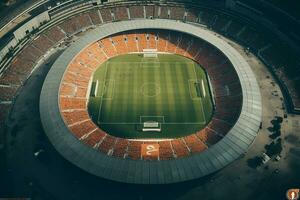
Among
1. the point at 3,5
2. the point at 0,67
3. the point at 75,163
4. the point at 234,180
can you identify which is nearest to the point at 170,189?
the point at 234,180

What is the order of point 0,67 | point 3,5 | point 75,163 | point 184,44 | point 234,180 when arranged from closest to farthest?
point 75,163 < point 234,180 < point 0,67 < point 184,44 < point 3,5

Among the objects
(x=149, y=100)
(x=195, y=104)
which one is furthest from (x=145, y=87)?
(x=195, y=104)

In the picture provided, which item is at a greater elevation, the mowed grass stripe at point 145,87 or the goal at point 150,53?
the goal at point 150,53

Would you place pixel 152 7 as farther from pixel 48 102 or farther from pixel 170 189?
pixel 170 189

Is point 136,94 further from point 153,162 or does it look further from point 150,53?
Result: point 153,162

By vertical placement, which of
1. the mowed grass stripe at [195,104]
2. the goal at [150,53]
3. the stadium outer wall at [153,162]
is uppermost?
the goal at [150,53]

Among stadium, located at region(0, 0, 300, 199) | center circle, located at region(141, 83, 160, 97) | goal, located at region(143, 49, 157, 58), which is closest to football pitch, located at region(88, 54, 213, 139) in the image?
center circle, located at region(141, 83, 160, 97)

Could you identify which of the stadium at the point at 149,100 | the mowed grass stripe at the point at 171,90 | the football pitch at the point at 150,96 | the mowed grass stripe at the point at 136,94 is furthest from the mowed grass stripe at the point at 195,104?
the mowed grass stripe at the point at 136,94

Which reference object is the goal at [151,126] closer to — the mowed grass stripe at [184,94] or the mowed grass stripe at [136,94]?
the mowed grass stripe at [136,94]
